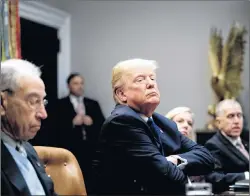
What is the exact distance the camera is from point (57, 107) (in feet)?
8.66

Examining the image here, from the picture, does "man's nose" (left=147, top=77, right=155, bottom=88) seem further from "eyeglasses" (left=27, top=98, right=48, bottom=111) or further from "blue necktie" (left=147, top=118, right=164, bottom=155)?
"eyeglasses" (left=27, top=98, right=48, bottom=111)

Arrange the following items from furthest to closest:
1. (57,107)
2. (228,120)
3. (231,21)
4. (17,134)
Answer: (231,21), (57,107), (228,120), (17,134)

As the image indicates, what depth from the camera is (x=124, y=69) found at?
40.2 inches

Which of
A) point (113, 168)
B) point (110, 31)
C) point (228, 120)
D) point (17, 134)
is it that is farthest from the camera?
point (110, 31)

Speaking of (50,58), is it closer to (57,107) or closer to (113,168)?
(57,107)

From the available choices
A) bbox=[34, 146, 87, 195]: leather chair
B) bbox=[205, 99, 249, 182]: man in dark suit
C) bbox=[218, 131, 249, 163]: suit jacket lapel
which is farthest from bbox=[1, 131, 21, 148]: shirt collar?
bbox=[218, 131, 249, 163]: suit jacket lapel

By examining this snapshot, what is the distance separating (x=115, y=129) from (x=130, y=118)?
0.12ft

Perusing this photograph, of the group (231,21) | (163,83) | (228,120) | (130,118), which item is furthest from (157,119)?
(231,21)

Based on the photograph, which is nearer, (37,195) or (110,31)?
(37,195)

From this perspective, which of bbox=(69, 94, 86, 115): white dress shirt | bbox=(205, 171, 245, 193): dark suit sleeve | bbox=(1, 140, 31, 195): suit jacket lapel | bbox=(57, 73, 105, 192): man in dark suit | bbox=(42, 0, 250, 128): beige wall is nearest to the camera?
bbox=(1, 140, 31, 195): suit jacket lapel

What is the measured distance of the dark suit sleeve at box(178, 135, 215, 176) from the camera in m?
1.08

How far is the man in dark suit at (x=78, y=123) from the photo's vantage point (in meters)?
2.08

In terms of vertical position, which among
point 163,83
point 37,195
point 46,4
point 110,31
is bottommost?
point 37,195

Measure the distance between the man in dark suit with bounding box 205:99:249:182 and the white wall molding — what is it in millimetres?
906
